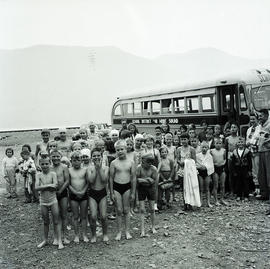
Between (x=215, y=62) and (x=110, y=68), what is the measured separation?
29958 mm

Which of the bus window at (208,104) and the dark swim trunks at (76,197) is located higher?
the bus window at (208,104)

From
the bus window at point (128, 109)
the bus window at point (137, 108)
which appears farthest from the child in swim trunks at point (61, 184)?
the bus window at point (128, 109)

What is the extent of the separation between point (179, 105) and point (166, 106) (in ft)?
2.63

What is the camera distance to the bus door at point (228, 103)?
34.2 feet

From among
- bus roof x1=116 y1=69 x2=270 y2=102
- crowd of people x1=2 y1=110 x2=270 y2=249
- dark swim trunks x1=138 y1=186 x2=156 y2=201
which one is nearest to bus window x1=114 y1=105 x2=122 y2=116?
bus roof x1=116 y1=69 x2=270 y2=102

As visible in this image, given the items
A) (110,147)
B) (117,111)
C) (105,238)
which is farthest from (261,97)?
(117,111)

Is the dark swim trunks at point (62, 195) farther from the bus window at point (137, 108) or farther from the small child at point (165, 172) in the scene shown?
the bus window at point (137, 108)

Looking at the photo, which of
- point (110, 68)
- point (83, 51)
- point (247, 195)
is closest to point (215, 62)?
point (110, 68)

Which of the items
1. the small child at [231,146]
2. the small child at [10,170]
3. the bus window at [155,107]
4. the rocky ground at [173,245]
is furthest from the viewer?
the bus window at [155,107]

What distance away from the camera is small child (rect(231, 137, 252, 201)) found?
697 centimetres

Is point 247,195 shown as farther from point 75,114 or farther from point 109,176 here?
point 75,114

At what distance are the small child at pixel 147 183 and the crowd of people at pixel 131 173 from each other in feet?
0.05

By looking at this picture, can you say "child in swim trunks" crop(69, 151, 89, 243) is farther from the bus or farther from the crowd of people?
the bus

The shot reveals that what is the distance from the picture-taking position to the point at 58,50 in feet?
312
